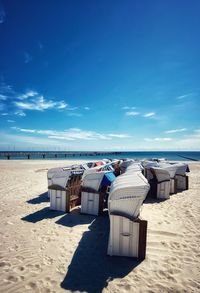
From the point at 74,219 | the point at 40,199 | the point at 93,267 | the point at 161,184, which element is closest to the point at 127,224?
the point at 93,267

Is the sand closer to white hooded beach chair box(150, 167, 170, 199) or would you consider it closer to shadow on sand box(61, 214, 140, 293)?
shadow on sand box(61, 214, 140, 293)

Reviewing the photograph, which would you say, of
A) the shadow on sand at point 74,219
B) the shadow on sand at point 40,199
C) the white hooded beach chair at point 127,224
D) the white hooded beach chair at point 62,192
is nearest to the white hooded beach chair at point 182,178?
the white hooded beach chair at point 62,192

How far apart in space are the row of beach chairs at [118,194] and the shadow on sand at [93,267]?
320 millimetres

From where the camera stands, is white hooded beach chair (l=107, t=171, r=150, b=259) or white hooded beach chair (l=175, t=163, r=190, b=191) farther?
white hooded beach chair (l=175, t=163, r=190, b=191)

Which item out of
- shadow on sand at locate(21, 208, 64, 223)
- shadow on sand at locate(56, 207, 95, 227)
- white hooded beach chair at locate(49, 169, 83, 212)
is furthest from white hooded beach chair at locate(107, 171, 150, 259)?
white hooded beach chair at locate(49, 169, 83, 212)

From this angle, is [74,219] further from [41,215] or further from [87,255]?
[87,255]

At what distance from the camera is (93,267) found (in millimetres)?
4742

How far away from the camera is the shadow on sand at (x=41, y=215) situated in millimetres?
7866

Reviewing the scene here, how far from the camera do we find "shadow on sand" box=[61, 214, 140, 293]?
4145 millimetres

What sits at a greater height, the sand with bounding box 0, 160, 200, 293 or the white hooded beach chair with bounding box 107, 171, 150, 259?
the white hooded beach chair with bounding box 107, 171, 150, 259

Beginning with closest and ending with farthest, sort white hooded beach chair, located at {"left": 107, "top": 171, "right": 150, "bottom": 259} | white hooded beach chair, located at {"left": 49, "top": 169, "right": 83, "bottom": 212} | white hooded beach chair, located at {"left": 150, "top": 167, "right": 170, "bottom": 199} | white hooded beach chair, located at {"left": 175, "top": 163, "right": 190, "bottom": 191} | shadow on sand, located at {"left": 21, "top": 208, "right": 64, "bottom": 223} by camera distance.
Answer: white hooded beach chair, located at {"left": 107, "top": 171, "right": 150, "bottom": 259} < shadow on sand, located at {"left": 21, "top": 208, "right": 64, "bottom": 223} < white hooded beach chair, located at {"left": 49, "top": 169, "right": 83, "bottom": 212} < white hooded beach chair, located at {"left": 150, "top": 167, "right": 170, "bottom": 199} < white hooded beach chair, located at {"left": 175, "top": 163, "right": 190, "bottom": 191}

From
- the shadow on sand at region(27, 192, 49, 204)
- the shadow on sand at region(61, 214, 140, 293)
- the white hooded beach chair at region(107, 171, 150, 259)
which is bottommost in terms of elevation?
the shadow on sand at region(61, 214, 140, 293)

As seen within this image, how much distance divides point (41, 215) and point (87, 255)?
370 cm

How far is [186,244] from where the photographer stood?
5.91 m
